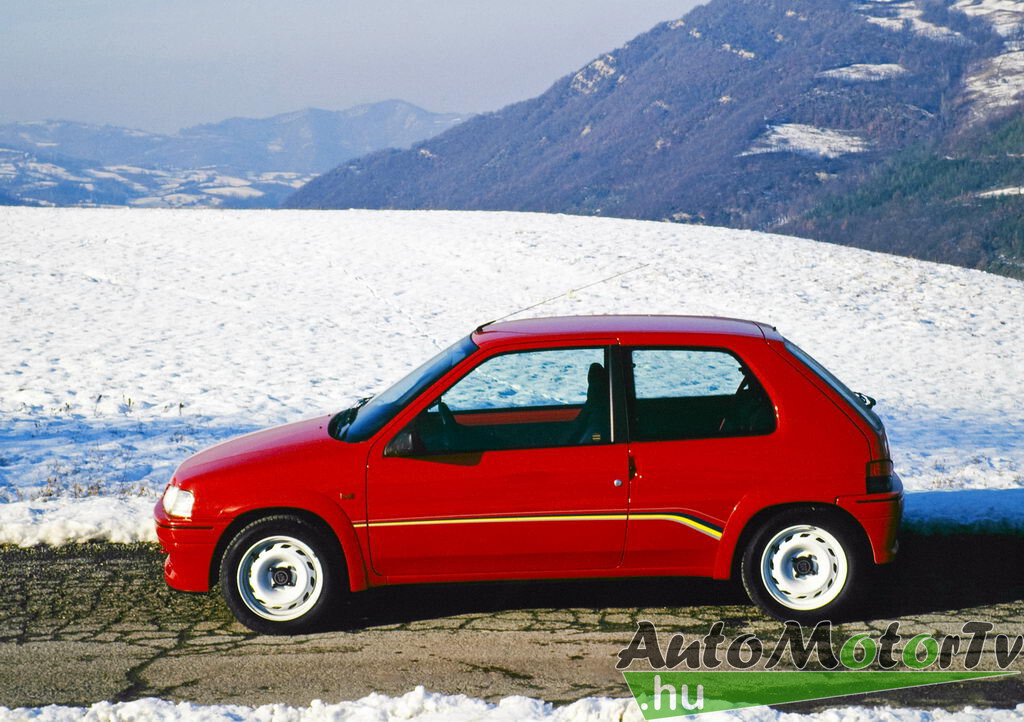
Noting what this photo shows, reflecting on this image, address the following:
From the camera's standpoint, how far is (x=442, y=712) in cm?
385

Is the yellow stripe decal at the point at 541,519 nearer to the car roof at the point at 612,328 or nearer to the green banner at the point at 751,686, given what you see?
the green banner at the point at 751,686

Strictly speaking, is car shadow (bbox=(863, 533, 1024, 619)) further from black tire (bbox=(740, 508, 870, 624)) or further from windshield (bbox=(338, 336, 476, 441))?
windshield (bbox=(338, 336, 476, 441))

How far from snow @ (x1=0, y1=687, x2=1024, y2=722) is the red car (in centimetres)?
94

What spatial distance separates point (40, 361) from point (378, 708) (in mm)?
13992

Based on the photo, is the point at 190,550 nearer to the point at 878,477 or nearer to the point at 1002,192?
the point at 878,477

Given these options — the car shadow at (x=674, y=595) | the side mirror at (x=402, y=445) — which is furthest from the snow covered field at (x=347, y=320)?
the side mirror at (x=402, y=445)

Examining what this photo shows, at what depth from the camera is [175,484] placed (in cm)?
494

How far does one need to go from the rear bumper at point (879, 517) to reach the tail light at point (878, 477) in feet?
0.10

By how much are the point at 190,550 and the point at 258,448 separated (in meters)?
0.60

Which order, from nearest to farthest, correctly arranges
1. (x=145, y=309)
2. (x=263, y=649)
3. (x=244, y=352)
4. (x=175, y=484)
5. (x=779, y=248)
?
(x=263, y=649)
(x=175, y=484)
(x=244, y=352)
(x=145, y=309)
(x=779, y=248)

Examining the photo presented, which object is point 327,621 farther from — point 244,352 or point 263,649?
point 244,352

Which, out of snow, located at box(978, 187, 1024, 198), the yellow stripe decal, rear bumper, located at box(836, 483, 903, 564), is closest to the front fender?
the yellow stripe decal

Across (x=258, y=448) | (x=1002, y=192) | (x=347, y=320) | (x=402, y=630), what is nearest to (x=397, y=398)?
(x=258, y=448)

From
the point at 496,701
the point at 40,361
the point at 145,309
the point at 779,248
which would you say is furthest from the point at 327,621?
the point at 779,248
